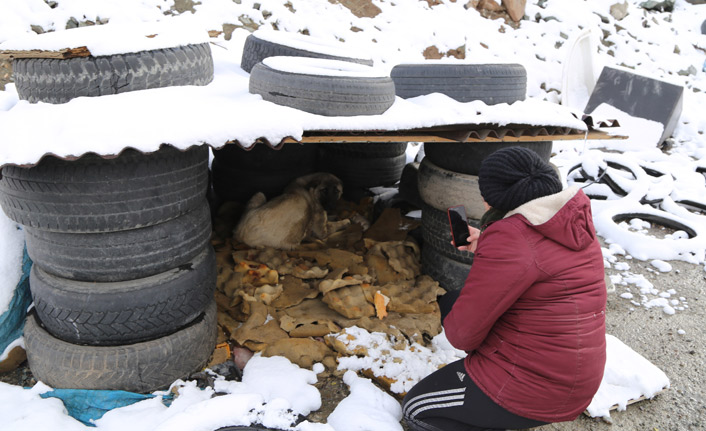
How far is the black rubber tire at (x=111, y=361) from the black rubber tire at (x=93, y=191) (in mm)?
714

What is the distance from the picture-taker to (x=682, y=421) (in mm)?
2965

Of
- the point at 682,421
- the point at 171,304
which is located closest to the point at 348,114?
the point at 171,304

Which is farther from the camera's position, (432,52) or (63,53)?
(432,52)

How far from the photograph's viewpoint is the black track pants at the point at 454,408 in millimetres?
2229

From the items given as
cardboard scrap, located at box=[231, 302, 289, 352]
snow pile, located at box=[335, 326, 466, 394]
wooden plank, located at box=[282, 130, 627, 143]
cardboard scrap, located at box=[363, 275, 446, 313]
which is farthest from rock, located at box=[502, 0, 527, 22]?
cardboard scrap, located at box=[231, 302, 289, 352]

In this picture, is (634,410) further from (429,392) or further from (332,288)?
(332,288)

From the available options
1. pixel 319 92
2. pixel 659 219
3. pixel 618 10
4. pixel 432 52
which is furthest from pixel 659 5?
pixel 319 92

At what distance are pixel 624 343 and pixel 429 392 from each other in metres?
2.14

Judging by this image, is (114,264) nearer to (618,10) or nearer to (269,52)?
(269,52)

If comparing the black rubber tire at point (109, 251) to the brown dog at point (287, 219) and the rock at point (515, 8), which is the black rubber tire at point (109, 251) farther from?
the rock at point (515, 8)

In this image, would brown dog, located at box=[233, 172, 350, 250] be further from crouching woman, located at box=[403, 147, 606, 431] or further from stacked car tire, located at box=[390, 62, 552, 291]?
crouching woman, located at box=[403, 147, 606, 431]

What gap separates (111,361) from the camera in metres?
2.75

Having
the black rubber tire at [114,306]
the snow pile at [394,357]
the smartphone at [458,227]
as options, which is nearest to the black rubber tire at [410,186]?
the snow pile at [394,357]

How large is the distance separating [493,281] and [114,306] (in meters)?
2.02
